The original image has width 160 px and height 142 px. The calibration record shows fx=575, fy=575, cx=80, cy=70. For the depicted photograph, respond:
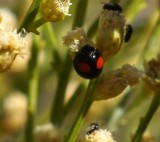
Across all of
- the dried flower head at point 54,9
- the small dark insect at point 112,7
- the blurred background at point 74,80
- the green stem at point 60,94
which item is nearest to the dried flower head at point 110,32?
the small dark insect at point 112,7

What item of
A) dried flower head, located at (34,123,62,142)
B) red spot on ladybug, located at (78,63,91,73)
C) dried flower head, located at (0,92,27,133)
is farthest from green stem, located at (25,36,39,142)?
dried flower head, located at (0,92,27,133)

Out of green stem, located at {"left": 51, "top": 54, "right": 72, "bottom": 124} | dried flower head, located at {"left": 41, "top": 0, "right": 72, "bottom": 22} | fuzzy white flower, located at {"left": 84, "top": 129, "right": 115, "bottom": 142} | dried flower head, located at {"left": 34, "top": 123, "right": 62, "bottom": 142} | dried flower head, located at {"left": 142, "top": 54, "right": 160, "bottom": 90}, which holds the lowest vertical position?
fuzzy white flower, located at {"left": 84, "top": 129, "right": 115, "bottom": 142}

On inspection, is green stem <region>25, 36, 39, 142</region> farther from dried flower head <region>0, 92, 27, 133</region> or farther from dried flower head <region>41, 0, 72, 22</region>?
dried flower head <region>0, 92, 27, 133</region>

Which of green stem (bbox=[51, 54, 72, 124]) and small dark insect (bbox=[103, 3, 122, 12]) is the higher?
green stem (bbox=[51, 54, 72, 124])

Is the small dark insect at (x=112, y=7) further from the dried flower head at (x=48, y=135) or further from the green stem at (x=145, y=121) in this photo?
the dried flower head at (x=48, y=135)

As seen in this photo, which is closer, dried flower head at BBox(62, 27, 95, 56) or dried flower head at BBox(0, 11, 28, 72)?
dried flower head at BBox(0, 11, 28, 72)

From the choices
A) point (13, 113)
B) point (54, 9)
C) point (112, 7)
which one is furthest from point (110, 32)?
point (13, 113)
